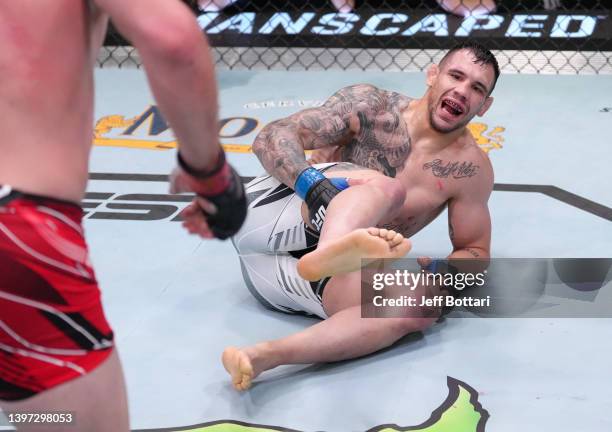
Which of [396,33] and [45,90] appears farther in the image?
[396,33]

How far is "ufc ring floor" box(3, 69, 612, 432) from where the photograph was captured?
1998 mm

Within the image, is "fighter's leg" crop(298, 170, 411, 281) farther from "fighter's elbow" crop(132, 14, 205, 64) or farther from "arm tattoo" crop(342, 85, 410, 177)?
"fighter's elbow" crop(132, 14, 205, 64)

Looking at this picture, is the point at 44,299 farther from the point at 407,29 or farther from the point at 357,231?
the point at 407,29

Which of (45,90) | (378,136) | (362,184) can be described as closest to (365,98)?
(378,136)

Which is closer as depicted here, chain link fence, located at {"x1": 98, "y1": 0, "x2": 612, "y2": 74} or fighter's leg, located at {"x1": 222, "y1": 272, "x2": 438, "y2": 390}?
fighter's leg, located at {"x1": 222, "y1": 272, "x2": 438, "y2": 390}

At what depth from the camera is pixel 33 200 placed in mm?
1092

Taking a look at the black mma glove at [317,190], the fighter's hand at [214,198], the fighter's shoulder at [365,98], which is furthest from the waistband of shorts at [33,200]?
the fighter's shoulder at [365,98]

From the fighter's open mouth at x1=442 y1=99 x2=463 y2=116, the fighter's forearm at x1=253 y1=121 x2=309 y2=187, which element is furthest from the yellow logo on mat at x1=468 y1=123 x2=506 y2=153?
the fighter's forearm at x1=253 y1=121 x2=309 y2=187

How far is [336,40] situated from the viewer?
5.21 meters

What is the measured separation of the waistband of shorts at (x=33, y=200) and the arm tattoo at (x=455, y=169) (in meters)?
1.53

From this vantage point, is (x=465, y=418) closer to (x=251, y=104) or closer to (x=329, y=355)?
(x=329, y=355)

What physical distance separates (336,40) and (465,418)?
3570 mm

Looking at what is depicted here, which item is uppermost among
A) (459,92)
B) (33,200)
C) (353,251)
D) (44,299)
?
(33,200)

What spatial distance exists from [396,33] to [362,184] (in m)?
3.18
